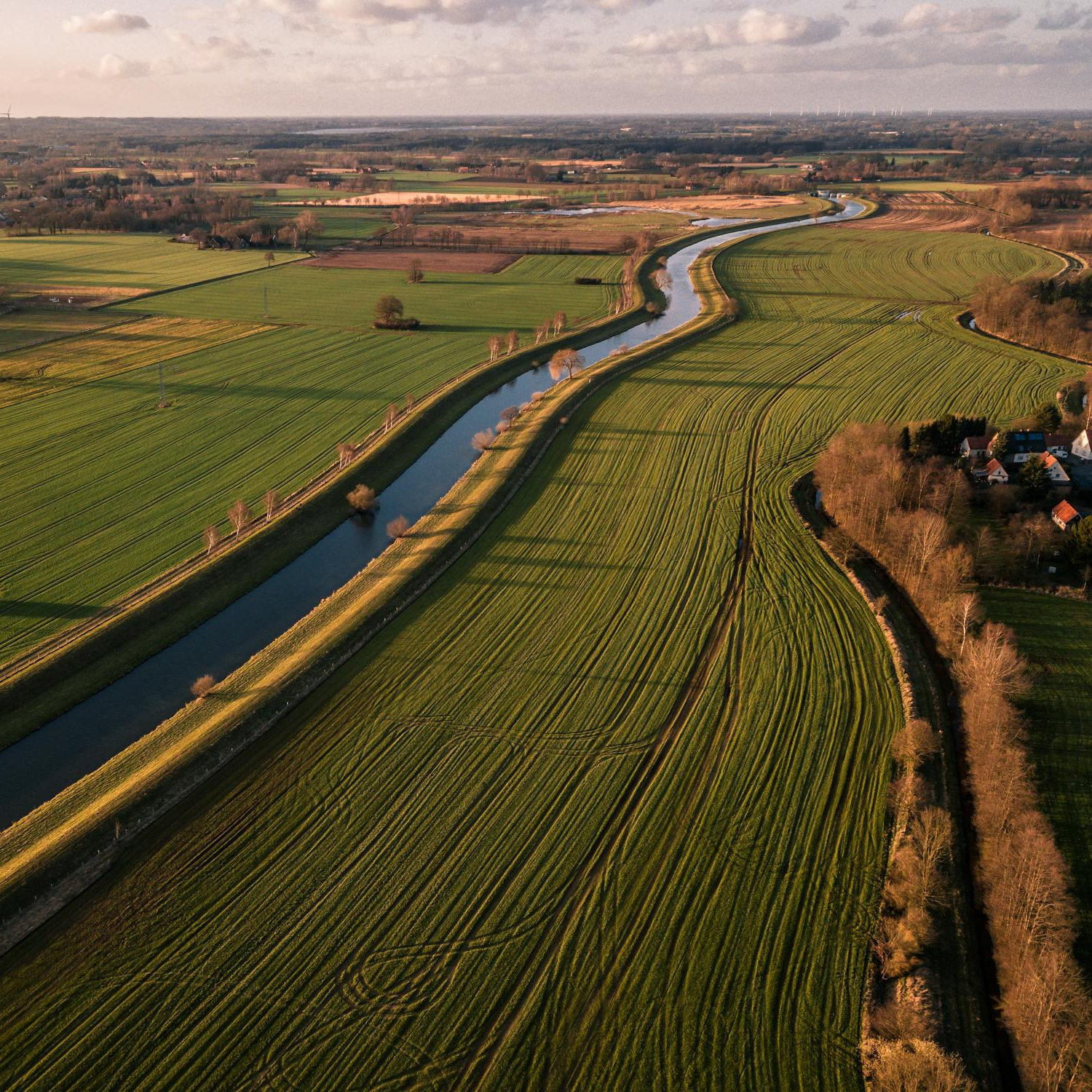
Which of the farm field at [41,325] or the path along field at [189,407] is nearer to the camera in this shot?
the path along field at [189,407]

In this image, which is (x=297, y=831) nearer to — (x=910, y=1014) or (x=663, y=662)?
(x=663, y=662)

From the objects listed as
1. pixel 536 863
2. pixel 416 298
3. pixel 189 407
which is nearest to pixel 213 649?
pixel 536 863

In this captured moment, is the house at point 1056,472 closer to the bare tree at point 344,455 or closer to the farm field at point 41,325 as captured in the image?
the bare tree at point 344,455

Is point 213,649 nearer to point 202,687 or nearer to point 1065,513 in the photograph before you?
point 202,687

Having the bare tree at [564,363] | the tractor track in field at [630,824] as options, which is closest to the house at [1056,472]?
the tractor track in field at [630,824]

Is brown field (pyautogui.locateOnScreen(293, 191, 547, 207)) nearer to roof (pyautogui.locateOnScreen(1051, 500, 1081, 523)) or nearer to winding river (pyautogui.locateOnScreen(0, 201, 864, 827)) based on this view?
winding river (pyautogui.locateOnScreen(0, 201, 864, 827))

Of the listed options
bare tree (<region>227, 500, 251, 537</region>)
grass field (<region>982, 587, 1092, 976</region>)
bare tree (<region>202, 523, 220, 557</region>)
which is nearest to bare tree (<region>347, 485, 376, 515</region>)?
bare tree (<region>227, 500, 251, 537</region>)

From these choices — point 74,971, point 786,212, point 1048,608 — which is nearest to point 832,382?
point 1048,608
